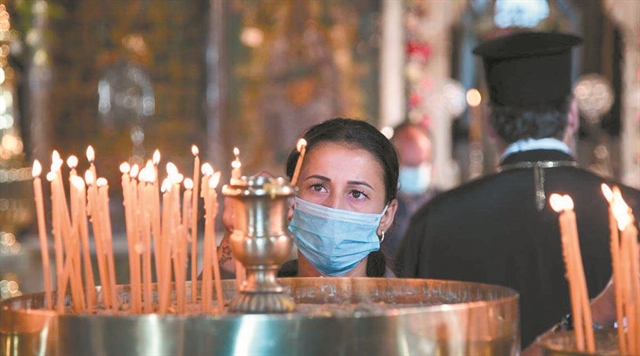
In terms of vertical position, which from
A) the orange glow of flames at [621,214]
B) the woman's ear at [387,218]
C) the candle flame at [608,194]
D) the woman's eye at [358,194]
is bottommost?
the woman's ear at [387,218]

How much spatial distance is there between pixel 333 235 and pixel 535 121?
1.48m

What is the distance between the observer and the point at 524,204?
3.92 m

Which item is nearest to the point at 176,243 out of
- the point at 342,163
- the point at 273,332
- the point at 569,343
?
the point at 273,332

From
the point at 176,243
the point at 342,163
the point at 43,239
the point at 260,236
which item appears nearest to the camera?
the point at 260,236

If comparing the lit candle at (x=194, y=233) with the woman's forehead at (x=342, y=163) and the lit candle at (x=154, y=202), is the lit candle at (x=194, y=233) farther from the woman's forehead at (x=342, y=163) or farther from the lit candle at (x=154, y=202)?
the woman's forehead at (x=342, y=163)

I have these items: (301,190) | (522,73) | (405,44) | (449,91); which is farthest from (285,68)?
(301,190)

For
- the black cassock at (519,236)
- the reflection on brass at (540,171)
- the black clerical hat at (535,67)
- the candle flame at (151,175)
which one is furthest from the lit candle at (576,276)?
the black clerical hat at (535,67)

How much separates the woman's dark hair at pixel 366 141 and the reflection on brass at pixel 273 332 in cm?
126

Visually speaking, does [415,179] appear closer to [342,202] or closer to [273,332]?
[342,202]

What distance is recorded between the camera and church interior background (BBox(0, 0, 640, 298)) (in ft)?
31.0

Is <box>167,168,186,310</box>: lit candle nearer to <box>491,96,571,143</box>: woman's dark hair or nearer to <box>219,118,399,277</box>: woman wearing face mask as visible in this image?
<box>219,118,399,277</box>: woman wearing face mask

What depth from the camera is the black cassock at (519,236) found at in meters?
3.78

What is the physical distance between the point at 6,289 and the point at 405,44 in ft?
17.5

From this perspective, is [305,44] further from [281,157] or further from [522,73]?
[522,73]
